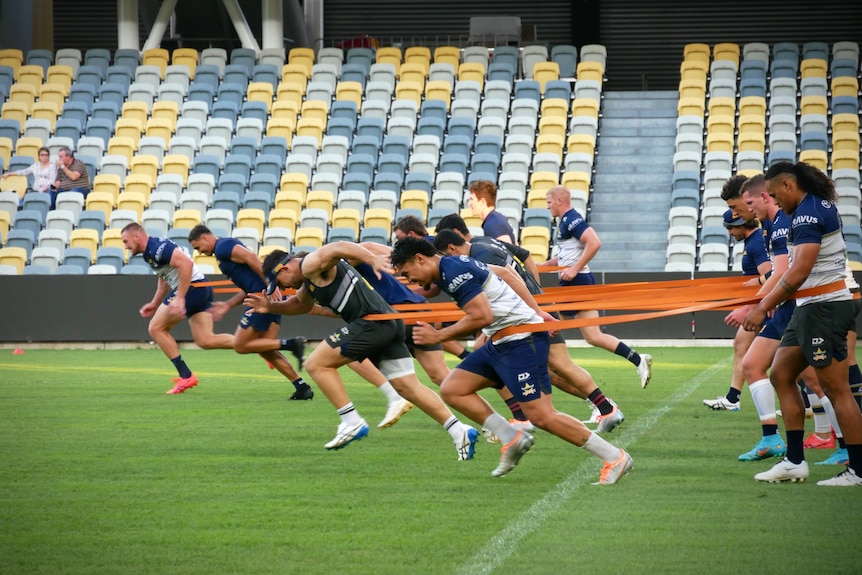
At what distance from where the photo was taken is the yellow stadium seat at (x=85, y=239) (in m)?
21.6

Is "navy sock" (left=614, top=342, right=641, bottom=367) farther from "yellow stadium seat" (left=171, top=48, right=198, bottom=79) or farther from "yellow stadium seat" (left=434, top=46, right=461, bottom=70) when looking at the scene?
"yellow stadium seat" (left=171, top=48, right=198, bottom=79)

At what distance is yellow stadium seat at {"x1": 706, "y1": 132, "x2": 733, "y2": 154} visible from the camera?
22.9 m

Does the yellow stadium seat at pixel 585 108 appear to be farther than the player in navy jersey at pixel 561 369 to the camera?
Yes


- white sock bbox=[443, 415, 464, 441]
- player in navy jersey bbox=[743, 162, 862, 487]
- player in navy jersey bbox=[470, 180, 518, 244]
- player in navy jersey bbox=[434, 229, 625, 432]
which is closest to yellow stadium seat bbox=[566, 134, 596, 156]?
player in navy jersey bbox=[470, 180, 518, 244]

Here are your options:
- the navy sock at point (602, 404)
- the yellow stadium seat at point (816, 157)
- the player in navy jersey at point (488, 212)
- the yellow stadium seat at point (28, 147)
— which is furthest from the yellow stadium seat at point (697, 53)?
the navy sock at point (602, 404)

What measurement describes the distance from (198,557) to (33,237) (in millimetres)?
17565

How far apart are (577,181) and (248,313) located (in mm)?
11507

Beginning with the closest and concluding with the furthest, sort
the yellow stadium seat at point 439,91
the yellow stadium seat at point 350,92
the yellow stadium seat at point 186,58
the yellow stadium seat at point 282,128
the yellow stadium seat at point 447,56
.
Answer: the yellow stadium seat at point 282,128 < the yellow stadium seat at point 439,91 < the yellow stadium seat at point 350,92 < the yellow stadium seat at point 447,56 < the yellow stadium seat at point 186,58

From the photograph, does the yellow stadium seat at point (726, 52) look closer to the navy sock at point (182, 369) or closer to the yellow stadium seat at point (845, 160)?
the yellow stadium seat at point (845, 160)

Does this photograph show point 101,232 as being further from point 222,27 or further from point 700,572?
point 700,572

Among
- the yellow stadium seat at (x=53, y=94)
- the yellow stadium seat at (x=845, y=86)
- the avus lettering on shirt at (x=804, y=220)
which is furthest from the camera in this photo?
the yellow stadium seat at (x=53, y=94)

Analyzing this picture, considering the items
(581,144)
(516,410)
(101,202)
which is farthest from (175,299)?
(581,144)

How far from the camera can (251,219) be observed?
21672 mm

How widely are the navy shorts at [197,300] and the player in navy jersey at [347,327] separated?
4605 mm
